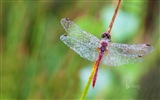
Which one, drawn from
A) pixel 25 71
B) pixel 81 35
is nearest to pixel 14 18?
pixel 25 71

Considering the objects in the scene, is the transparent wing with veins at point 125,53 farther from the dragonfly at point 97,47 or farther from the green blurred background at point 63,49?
the green blurred background at point 63,49

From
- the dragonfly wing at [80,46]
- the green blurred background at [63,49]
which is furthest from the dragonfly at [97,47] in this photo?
the green blurred background at [63,49]

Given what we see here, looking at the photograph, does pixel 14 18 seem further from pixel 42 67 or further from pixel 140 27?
pixel 140 27

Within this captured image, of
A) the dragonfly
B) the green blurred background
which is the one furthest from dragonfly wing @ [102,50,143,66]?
the green blurred background

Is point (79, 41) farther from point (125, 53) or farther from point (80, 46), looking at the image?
point (125, 53)

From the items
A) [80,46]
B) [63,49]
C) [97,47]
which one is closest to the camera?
[97,47]

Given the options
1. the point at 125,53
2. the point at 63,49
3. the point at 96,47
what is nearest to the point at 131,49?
the point at 125,53

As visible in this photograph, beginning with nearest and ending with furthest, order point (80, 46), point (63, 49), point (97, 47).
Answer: point (97, 47)
point (80, 46)
point (63, 49)
